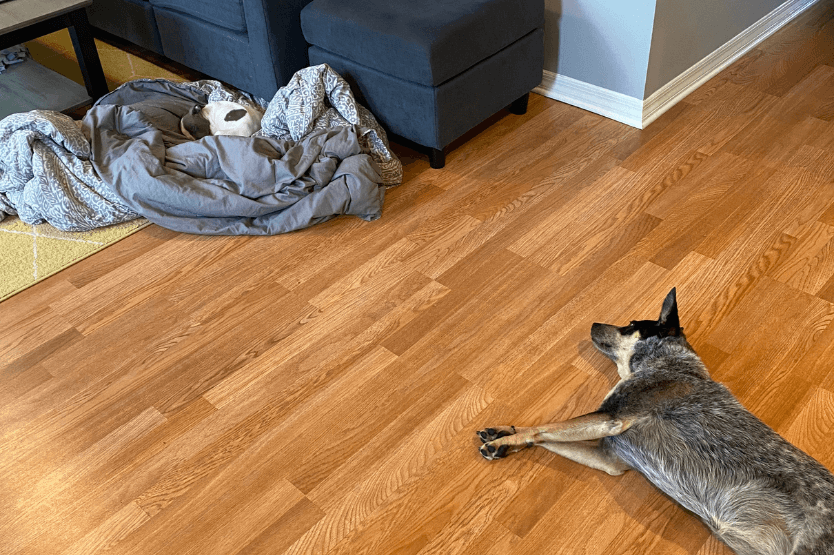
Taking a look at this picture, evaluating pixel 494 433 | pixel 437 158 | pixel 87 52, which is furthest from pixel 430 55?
pixel 87 52

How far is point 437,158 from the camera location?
2727 mm

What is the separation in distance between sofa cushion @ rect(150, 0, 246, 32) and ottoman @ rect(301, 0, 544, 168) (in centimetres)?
33

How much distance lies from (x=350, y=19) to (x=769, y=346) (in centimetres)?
175

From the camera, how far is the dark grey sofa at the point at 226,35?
9.38 ft

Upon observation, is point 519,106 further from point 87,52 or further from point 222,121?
point 87,52

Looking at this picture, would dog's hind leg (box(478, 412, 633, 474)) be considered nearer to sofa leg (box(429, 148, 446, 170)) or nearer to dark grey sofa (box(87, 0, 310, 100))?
sofa leg (box(429, 148, 446, 170))

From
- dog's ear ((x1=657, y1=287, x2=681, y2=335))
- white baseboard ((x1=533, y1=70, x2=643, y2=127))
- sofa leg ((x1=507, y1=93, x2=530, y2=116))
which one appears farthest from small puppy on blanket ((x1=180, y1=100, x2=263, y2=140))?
dog's ear ((x1=657, y1=287, x2=681, y2=335))

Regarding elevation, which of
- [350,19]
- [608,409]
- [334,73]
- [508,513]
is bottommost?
[508,513]

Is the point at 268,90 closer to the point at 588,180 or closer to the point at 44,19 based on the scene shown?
the point at 44,19

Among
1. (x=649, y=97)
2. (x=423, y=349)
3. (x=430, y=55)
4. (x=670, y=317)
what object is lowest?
(x=423, y=349)

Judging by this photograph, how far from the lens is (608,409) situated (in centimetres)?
168

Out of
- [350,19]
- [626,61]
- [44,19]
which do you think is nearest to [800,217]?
[626,61]

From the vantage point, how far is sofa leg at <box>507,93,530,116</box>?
9.87 ft

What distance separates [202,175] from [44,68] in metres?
1.54
